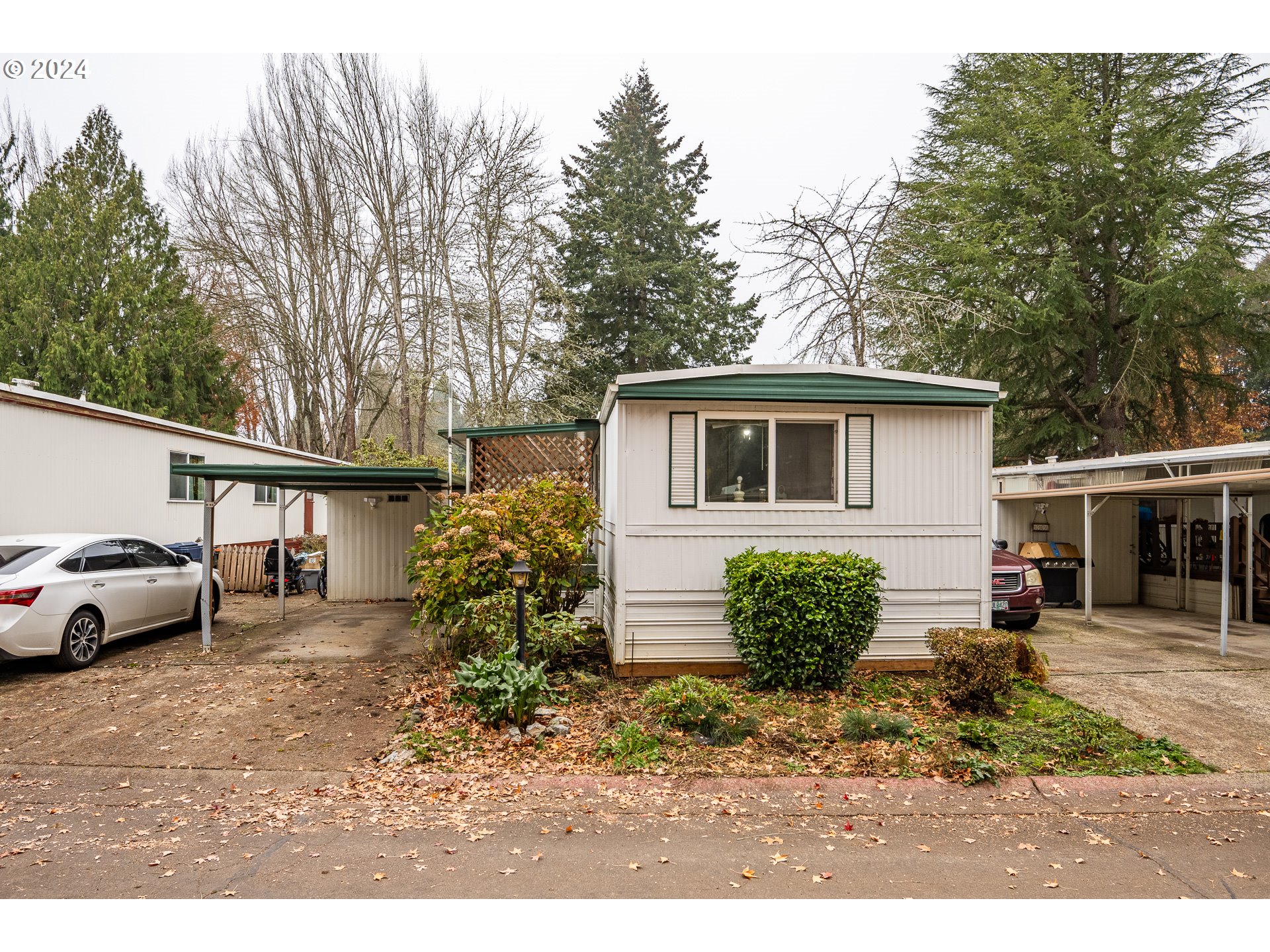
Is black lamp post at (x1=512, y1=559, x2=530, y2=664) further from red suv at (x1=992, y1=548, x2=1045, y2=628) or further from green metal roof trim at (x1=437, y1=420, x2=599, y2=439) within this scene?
red suv at (x1=992, y1=548, x2=1045, y2=628)

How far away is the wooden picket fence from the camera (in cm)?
1467

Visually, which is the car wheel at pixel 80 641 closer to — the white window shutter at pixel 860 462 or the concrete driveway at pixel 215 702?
the concrete driveway at pixel 215 702

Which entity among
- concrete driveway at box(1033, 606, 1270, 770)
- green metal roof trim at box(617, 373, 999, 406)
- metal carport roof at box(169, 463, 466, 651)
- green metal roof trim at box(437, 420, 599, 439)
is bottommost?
concrete driveway at box(1033, 606, 1270, 770)

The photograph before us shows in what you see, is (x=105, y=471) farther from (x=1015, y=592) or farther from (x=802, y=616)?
(x=1015, y=592)

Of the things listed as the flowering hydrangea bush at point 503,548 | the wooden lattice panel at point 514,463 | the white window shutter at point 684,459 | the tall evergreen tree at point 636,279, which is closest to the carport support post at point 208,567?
the flowering hydrangea bush at point 503,548

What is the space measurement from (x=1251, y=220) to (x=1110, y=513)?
9.34 meters

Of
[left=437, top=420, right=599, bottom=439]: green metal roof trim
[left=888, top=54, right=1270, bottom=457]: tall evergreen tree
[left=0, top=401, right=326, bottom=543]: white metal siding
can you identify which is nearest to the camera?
[left=437, top=420, right=599, bottom=439]: green metal roof trim

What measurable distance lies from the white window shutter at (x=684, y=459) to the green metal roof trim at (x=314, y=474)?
3.52m

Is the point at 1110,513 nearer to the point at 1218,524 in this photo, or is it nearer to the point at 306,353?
the point at 1218,524

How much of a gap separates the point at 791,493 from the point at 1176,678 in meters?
4.46

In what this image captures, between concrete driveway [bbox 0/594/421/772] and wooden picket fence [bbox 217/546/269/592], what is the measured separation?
4775 millimetres

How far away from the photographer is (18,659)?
25.5 feet

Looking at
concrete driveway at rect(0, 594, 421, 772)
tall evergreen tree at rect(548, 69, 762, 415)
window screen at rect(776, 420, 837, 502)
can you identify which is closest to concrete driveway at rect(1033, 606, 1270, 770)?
window screen at rect(776, 420, 837, 502)

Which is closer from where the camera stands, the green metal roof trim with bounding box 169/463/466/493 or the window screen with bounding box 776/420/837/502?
the window screen with bounding box 776/420/837/502
